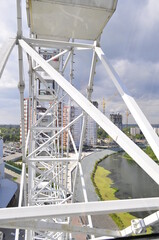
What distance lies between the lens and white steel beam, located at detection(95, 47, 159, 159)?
1008mm

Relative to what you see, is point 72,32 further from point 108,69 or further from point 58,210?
point 58,210

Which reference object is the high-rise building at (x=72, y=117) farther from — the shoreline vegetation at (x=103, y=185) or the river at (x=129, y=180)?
the shoreline vegetation at (x=103, y=185)

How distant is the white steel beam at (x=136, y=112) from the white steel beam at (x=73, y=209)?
0.31 metres

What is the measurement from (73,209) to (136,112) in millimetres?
718

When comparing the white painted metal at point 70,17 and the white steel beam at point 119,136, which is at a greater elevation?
the white painted metal at point 70,17

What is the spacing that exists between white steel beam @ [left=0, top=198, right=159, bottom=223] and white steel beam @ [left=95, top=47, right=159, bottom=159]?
0.31m

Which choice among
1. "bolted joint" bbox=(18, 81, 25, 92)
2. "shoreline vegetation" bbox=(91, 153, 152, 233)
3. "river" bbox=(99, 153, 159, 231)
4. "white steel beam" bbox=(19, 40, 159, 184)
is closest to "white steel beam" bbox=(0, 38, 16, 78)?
"white steel beam" bbox=(19, 40, 159, 184)

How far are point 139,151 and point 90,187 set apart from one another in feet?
38.1

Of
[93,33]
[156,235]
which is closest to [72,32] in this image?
[93,33]

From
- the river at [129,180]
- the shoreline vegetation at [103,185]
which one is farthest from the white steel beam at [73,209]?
the river at [129,180]

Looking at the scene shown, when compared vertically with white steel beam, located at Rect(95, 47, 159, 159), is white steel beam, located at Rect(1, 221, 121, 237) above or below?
below

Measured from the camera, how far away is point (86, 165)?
16.9m

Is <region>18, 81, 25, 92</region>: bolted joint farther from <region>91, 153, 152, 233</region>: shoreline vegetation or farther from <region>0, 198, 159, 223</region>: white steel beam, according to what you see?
<region>91, 153, 152, 233</region>: shoreline vegetation

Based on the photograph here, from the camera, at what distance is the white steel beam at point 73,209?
0.64 m
